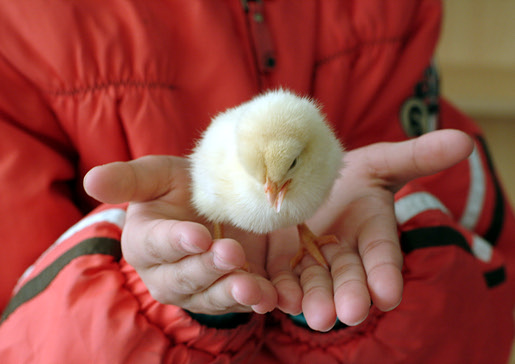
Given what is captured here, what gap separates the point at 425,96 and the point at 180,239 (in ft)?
3.20

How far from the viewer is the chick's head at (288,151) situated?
24.2 inches

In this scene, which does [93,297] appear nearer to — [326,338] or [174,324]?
[174,324]

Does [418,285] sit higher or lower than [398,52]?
lower

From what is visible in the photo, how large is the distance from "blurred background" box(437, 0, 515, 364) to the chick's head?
213 cm

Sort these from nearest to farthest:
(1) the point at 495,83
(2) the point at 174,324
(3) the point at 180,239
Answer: (3) the point at 180,239, (2) the point at 174,324, (1) the point at 495,83

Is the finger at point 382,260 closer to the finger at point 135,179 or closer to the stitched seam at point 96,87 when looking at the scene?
the finger at point 135,179

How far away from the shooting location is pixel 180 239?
0.53 m

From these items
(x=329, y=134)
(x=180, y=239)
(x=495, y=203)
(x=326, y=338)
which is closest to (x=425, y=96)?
(x=495, y=203)

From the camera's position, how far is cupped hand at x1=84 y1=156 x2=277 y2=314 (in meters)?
0.54

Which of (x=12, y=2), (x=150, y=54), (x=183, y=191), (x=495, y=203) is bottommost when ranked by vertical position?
(x=495, y=203)

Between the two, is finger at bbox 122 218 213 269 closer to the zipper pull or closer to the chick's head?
the chick's head

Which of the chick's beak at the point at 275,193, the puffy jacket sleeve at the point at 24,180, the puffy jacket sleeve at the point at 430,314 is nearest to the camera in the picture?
the chick's beak at the point at 275,193

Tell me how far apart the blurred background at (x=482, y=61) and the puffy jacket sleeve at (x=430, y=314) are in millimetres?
1811

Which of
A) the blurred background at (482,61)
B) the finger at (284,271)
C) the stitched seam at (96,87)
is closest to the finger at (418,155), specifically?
the finger at (284,271)
